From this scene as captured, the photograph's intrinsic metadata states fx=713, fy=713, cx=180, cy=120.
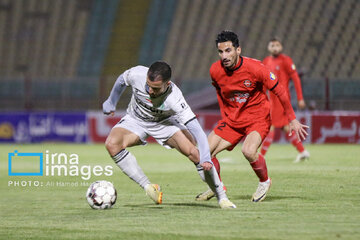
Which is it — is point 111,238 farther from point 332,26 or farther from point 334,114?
point 332,26

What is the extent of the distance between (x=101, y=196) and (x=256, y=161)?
1.72 metres

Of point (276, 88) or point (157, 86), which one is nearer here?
point (157, 86)

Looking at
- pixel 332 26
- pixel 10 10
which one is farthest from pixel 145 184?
pixel 10 10

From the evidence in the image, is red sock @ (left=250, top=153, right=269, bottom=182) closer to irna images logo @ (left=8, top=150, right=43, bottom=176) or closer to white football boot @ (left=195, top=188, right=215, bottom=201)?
white football boot @ (left=195, top=188, right=215, bottom=201)

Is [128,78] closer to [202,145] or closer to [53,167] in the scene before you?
[202,145]

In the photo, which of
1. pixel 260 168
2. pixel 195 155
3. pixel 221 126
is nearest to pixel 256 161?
pixel 260 168

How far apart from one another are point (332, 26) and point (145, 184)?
662 inches

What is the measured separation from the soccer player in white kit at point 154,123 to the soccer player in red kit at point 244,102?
53 cm

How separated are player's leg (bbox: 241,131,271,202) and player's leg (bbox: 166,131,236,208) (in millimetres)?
574

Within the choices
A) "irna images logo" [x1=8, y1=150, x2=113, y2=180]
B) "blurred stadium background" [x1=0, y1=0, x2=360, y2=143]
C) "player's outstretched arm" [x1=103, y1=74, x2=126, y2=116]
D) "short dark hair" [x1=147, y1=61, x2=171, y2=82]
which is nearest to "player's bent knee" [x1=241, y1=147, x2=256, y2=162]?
"short dark hair" [x1=147, y1=61, x2=171, y2=82]

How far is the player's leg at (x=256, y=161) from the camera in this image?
7.61 m

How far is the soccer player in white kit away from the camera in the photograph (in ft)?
22.6

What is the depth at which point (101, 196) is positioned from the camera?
722 cm

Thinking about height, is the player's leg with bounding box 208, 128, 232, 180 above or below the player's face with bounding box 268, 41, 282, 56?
below
